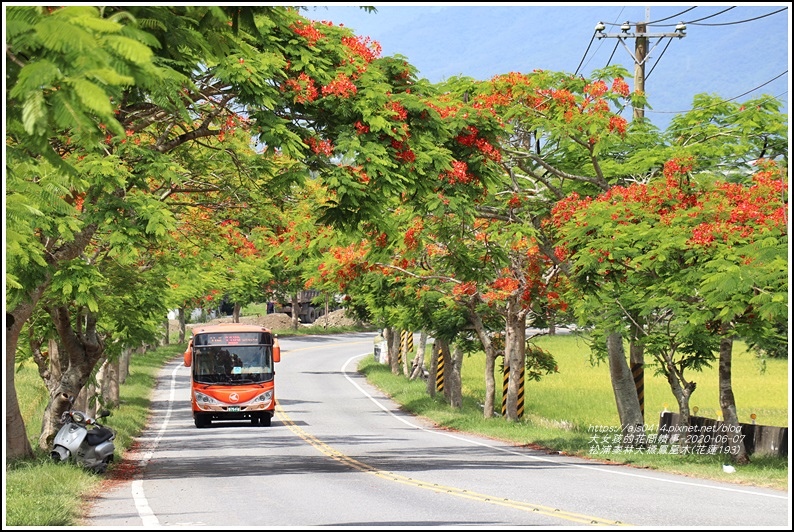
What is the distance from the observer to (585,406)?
48688 mm

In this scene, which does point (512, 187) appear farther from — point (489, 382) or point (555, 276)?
point (489, 382)

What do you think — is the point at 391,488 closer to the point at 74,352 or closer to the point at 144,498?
the point at 144,498

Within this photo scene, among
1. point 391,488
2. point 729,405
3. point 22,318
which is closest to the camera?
point 391,488

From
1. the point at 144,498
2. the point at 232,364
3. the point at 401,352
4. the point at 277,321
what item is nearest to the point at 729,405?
the point at 144,498

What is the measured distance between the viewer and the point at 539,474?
2012 cm

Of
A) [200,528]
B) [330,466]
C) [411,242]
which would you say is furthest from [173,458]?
[200,528]

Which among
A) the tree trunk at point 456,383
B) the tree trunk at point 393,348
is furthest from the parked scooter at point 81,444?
the tree trunk at point 393,348

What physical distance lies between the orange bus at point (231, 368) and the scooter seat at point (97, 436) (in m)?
12.4

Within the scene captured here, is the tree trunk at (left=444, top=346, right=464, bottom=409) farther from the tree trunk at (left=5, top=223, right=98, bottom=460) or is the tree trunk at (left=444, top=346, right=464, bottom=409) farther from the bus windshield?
the tree trunk at (left=5, top=223, right=98, bottom=460)

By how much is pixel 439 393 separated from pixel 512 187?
2489 cm

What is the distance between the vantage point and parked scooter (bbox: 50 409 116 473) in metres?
19.8

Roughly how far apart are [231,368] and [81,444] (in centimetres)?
1347

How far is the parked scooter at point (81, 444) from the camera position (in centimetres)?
1983

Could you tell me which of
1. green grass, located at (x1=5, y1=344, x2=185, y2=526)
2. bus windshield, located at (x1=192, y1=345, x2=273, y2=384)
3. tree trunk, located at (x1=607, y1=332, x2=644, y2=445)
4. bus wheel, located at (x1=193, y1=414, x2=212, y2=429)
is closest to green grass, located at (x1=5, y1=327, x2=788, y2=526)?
green grass, located at (x1=5, y1=344, x2=185, y2=526)
